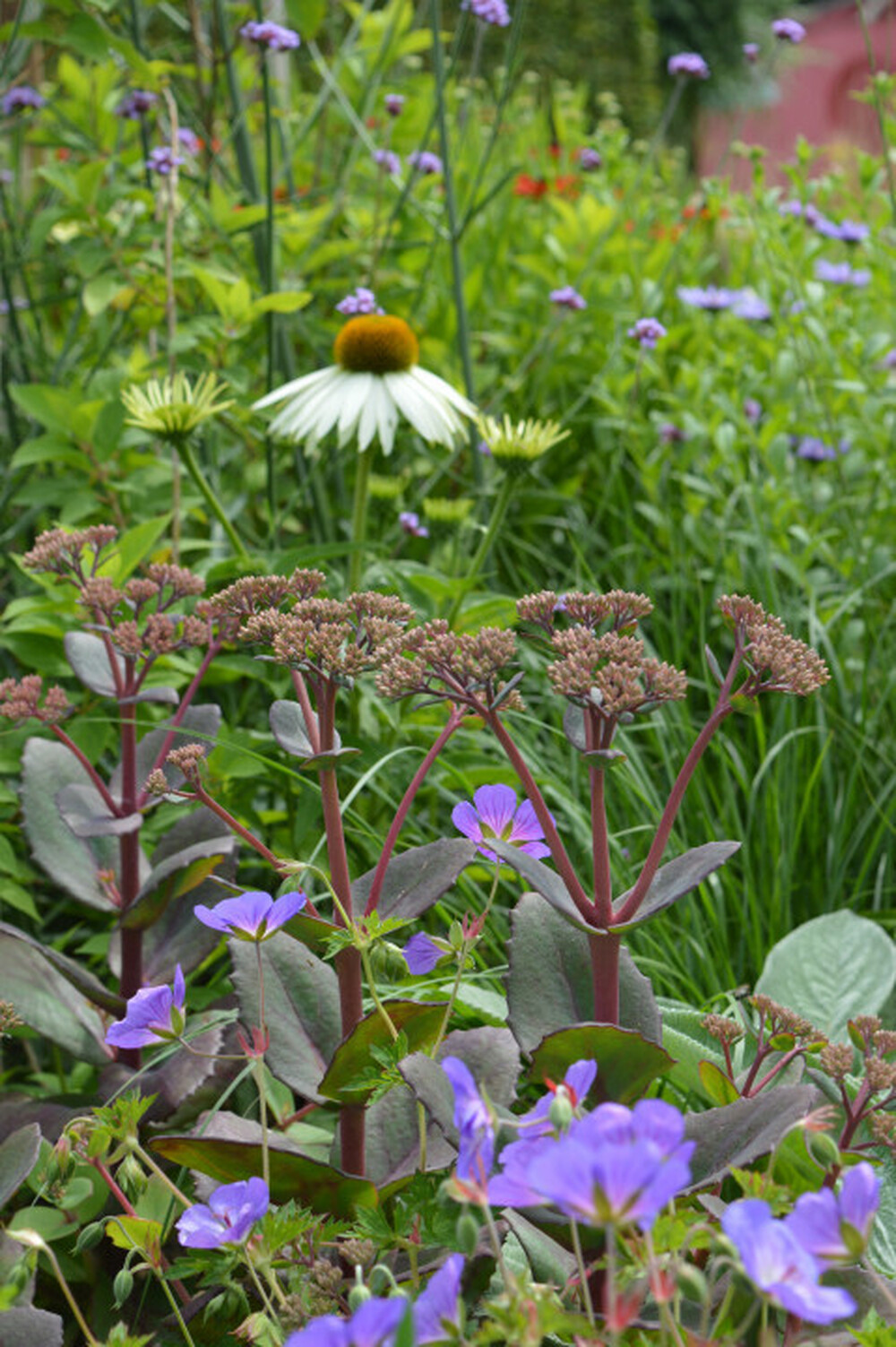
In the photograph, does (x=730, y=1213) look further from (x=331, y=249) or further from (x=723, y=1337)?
(x=331, y=249)

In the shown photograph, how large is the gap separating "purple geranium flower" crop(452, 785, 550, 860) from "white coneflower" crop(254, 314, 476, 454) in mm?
764

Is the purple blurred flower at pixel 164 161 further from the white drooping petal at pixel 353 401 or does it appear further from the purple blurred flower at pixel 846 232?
the purple blurred flower at pixel 846 232

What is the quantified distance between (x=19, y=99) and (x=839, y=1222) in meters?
2.34

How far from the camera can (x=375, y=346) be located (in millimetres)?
1643

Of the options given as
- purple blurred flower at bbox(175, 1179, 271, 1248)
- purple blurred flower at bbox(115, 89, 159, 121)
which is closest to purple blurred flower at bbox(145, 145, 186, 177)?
purple blurred flower at bbox(115, 89, 159, 121)

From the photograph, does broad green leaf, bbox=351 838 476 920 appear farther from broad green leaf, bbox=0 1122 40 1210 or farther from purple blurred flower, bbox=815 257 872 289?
purple blurred flower, bbox=815 257 872 289

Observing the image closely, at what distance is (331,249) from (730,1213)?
6.71ft

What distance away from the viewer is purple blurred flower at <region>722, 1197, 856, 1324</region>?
1.70ft

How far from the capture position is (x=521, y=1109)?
3.98 ft

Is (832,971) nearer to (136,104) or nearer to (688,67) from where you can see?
(136,104)

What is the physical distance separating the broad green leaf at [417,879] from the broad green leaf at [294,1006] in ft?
0.21

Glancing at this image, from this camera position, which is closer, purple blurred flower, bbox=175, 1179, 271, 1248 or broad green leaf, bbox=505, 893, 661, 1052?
purple blurred flower, bbox=175, 1179, 271, 1248

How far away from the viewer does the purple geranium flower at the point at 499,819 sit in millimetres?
905

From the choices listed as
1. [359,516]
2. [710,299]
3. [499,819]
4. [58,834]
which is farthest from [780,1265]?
[710,299]
